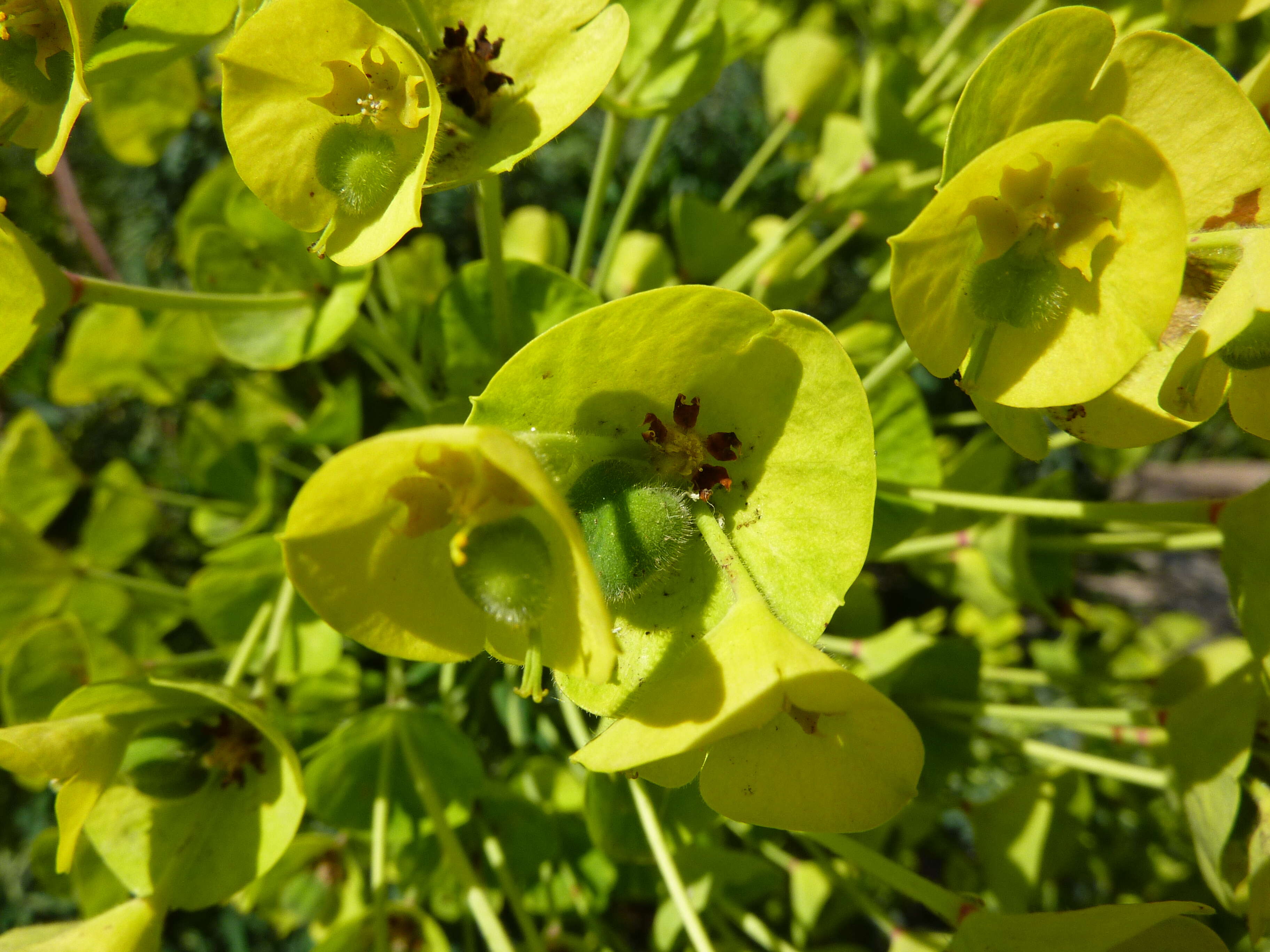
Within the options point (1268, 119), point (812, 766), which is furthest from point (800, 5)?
point (812, 766)

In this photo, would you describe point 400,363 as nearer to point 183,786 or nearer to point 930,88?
point 183,786

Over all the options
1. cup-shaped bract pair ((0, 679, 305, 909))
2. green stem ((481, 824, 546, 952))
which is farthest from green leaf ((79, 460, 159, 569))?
green stem ((481, 824, 546, 952))

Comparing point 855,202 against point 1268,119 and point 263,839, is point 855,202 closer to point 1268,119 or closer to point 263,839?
point 1268,119

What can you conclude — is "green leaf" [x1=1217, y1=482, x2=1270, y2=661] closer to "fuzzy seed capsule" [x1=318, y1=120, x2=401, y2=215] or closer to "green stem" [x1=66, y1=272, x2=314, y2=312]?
"fuzzy seed capsule" [x1=318, y1=120, x2=401, y2=215]

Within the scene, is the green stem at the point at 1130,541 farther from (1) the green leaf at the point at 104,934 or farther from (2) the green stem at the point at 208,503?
(2) the green stem at the point at 208,503

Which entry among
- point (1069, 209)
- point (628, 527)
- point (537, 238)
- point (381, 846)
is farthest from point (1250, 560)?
point (537, 238)

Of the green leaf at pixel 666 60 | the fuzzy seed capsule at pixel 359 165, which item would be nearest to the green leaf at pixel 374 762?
the fuzzy seed capsule at pixel 359 165

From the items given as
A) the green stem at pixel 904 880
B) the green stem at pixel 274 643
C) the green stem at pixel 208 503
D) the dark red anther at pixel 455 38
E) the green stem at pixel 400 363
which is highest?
the dark red anther at pixel 455 38
